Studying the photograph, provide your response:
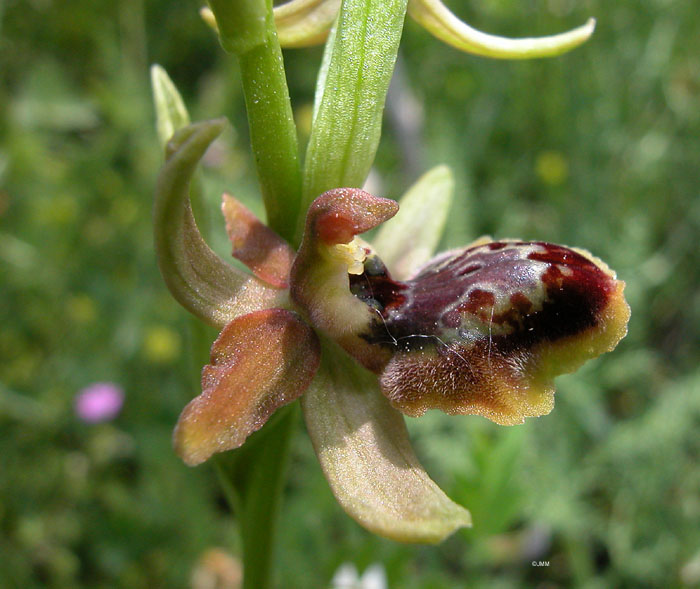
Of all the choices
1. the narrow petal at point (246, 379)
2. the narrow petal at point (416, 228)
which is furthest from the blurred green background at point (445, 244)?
the narrow petal at point (246, 379)

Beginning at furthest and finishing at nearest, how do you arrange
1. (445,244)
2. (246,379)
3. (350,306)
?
1. (445,244)
2. (350,306)
3. (246,379)

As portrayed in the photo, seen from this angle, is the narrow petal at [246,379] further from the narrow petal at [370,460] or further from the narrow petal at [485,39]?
the narrow petal at [485,39]

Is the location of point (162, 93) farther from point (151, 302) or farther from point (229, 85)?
point (229, 85)

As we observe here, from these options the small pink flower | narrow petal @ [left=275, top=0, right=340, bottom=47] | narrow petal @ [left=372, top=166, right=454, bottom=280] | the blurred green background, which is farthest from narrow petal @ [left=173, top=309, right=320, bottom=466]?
the small pink flower

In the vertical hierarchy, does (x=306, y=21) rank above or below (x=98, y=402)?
above

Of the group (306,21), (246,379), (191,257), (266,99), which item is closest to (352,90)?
(266,99)

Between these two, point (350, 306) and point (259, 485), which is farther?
point (259, 485)

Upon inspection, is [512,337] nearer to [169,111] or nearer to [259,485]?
[259,485]
